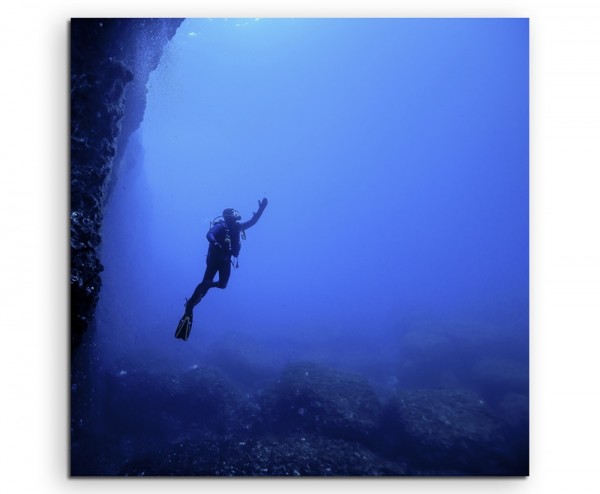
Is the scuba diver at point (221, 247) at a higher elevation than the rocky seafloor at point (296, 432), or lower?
higher

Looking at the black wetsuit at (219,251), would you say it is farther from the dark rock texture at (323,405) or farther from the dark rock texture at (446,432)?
the dark rock texture at (446,432)

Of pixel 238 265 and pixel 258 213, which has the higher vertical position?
pixel 258 213

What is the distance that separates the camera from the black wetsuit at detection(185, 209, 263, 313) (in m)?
5.05

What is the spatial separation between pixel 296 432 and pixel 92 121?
5.13 m

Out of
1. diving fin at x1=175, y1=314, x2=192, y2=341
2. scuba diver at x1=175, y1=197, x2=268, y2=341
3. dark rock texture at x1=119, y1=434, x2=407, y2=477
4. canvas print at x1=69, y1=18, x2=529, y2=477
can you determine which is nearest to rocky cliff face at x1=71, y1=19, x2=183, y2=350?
canvas print at x1=69, y1=18, x2=529, y2=477

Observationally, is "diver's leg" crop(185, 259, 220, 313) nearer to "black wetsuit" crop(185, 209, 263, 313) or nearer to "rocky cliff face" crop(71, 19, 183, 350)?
"black wetsuit" crop(185, 209, 263, 313)

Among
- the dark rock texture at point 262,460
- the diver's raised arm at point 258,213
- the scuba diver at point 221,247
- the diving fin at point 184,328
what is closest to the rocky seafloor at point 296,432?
the dark rock texture at point 262,460

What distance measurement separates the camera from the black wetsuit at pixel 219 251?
5.05 metres

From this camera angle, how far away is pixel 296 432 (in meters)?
5.02

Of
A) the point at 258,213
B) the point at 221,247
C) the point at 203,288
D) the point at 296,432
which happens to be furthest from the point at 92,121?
the point at 296,432

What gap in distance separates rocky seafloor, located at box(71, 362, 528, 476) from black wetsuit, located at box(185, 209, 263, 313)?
182 cm

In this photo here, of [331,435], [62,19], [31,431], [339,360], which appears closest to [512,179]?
[331,435]

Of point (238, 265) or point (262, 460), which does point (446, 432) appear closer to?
point (262, 460)

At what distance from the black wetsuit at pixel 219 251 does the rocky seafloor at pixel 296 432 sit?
182 cm
